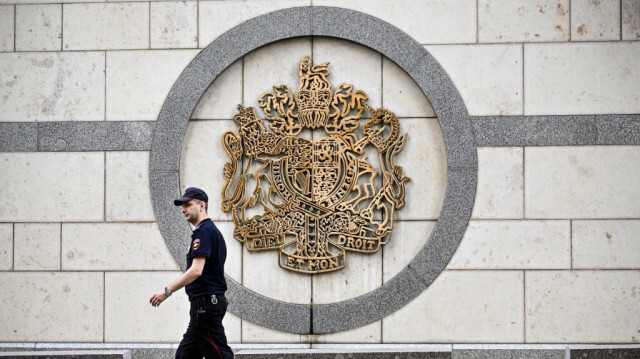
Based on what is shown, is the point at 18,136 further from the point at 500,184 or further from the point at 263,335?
the point at 500,184

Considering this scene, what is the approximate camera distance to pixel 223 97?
8.63 meters

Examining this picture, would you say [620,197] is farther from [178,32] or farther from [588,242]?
[178,32]

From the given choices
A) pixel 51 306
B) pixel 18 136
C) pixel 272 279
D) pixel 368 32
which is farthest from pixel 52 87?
pixel 368 32

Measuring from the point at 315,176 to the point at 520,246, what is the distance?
2.10 m

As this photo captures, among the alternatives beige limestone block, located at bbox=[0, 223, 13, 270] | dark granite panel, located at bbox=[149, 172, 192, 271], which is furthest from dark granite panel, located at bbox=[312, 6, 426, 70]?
beige limestone block, located at bbox=[0, 223, 13, 270]

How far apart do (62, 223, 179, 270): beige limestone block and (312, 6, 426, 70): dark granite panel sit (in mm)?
2618

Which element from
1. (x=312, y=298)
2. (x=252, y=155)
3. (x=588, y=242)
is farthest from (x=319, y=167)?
(x=588, y=242)

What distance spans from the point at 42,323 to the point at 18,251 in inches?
29.9

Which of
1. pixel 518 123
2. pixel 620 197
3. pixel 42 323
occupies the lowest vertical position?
pixel 42 323

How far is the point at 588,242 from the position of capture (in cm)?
830

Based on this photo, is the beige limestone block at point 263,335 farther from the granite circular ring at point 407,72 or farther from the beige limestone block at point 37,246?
the beige limestone block at point 37,246

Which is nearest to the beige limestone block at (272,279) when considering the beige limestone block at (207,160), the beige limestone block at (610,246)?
the beige limestone block at (207,160)

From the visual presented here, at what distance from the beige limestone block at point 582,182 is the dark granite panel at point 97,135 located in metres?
3.81

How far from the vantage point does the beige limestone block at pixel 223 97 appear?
8.62 meters
